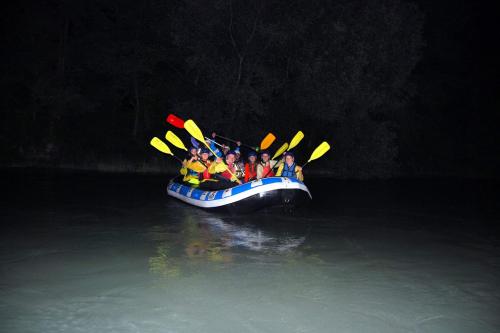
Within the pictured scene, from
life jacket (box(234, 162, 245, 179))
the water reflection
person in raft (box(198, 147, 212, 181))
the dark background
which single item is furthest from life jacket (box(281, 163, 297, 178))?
the dark background

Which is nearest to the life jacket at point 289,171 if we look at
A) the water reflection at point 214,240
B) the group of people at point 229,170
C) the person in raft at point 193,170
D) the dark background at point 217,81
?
the group of people at point 229,170

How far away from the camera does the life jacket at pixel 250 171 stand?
12.4 meters

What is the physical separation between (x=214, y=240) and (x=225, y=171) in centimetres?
378

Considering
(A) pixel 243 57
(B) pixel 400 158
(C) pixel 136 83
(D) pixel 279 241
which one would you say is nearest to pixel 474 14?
(B) pixel 400 158

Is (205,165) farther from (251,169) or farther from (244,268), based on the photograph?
(244,268)

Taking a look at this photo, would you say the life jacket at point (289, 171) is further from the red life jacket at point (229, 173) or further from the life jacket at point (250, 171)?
the red life jacket at point (229, 173)

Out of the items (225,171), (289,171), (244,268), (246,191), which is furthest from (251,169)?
(244,268)

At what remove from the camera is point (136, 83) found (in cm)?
2352

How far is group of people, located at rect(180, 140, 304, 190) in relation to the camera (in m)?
11.7

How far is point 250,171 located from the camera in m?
12.5

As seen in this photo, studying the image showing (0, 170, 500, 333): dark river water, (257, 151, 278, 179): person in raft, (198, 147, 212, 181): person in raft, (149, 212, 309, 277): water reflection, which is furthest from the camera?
(198, 147, 212, 181): person in raft

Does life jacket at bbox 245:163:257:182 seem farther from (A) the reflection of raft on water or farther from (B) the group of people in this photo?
(A) the reflection of raft on water

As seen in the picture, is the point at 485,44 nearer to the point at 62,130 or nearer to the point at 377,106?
the point at 377,106

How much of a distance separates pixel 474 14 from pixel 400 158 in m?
11.0
